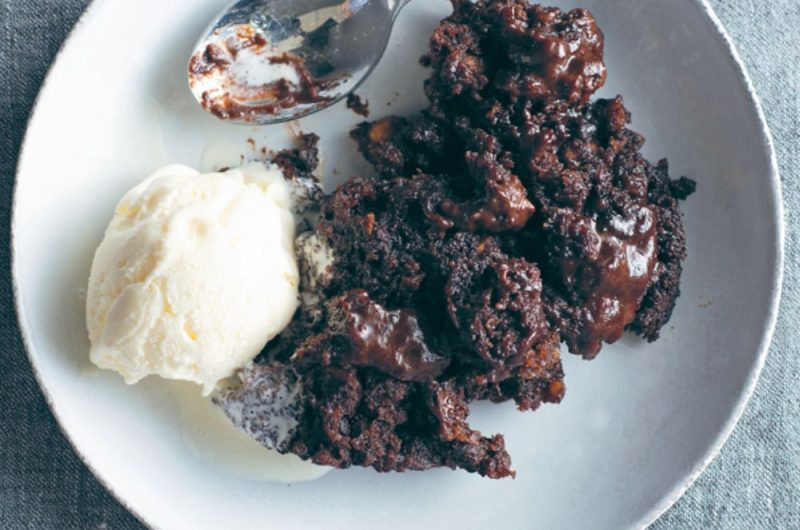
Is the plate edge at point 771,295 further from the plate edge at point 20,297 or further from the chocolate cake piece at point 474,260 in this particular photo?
the plate edge at point 20,297

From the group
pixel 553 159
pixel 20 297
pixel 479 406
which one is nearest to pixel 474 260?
pixel 553 159

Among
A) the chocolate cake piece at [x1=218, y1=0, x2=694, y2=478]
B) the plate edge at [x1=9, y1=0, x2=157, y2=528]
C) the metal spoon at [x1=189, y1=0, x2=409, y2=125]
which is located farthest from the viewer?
the metal spoon at [x1=189, y1=0, x2=409, y2=125]

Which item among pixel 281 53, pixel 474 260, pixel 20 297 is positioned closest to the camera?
pixel 474 260

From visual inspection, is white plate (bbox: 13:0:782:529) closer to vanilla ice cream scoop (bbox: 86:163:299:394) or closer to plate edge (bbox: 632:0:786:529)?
plate edge (bbox: 632:0:786:529)

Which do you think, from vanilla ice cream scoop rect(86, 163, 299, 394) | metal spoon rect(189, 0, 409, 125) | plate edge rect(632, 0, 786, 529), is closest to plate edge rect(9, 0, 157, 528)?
vanilla ice cream scoop rect(86, 163, 299, 394)

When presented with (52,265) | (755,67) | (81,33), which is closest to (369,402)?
(52,265)

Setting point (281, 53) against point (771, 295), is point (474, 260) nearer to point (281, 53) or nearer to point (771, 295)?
point (281, 53)

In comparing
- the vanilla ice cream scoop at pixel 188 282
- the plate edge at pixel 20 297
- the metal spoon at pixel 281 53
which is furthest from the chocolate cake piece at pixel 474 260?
the plate edge at pixel 20 297
